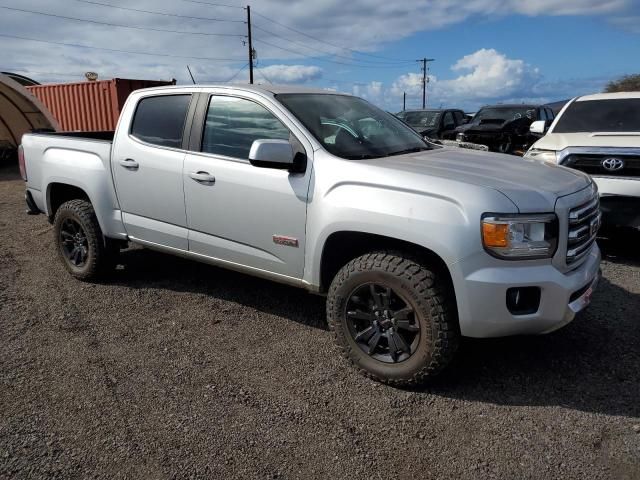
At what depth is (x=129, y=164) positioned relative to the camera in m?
4.50

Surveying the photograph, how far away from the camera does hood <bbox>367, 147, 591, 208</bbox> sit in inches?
116

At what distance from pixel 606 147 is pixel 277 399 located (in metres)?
4.59

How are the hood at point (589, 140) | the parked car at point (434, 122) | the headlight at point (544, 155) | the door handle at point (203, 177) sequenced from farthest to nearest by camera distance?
the parked car at point (434, 122) → the headlight at point (544, 155) → the hood at point (589, 140) → the door handle at point (203, 177)

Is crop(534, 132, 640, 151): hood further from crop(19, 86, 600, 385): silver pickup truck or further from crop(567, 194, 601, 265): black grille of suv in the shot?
crop(567, 194, 601, 265): black grille of suv

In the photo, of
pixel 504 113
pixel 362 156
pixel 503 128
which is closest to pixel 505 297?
pixel 362 156

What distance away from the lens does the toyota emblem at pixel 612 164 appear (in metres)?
5.64

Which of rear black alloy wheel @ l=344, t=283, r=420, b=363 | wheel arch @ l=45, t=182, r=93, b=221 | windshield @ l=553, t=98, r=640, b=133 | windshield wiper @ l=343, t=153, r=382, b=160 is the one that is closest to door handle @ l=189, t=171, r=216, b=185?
windshield wiper @ l=343, t=153, r=382, b=160

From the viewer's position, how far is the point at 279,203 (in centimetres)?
362

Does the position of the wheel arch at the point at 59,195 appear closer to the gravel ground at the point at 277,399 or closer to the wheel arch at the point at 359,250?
the gravel ground at the point at 277,399

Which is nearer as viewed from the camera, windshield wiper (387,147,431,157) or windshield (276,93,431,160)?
windshield (276,93,431,160)

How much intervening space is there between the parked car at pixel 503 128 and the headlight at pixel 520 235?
10.9 m

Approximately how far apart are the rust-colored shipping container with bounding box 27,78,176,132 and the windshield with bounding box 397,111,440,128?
7400mm

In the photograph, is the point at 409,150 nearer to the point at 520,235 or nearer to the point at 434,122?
the point at 520,235

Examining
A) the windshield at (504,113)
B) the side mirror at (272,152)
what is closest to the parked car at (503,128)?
the windshield at (504,113)
